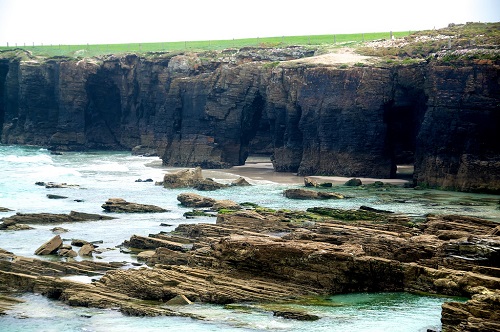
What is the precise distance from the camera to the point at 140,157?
4510 inches

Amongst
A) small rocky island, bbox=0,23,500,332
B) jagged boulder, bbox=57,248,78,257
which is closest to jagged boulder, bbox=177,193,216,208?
small rocky island, bbox=0,23,500,332

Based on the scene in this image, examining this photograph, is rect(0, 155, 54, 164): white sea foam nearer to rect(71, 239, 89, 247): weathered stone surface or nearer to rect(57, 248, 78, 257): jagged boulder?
rect(71, 239, 89, 247): weathered stone surface

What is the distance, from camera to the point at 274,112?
311ft

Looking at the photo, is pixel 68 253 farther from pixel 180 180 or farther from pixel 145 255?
pixel 180 180

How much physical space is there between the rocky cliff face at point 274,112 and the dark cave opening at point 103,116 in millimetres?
135

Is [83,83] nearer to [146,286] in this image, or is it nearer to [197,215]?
[197,215]

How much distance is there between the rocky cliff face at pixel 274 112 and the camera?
7625 centimetres

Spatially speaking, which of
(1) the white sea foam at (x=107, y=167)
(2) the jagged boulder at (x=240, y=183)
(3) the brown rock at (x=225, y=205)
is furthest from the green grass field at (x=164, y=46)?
(3) the brown rock at (x=225, y=205)

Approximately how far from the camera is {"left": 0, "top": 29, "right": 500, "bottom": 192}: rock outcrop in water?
76.3m

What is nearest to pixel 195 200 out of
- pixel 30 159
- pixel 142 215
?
pixel 142 215

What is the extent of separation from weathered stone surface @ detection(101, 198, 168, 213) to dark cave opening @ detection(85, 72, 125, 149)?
201ft

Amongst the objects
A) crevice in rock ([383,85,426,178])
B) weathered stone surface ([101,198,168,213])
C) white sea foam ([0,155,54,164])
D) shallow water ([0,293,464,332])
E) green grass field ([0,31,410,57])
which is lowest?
white sea foam ([0,155,54,164])

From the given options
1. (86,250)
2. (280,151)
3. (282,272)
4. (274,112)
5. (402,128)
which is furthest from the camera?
(274,112)

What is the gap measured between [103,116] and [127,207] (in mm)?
64459
